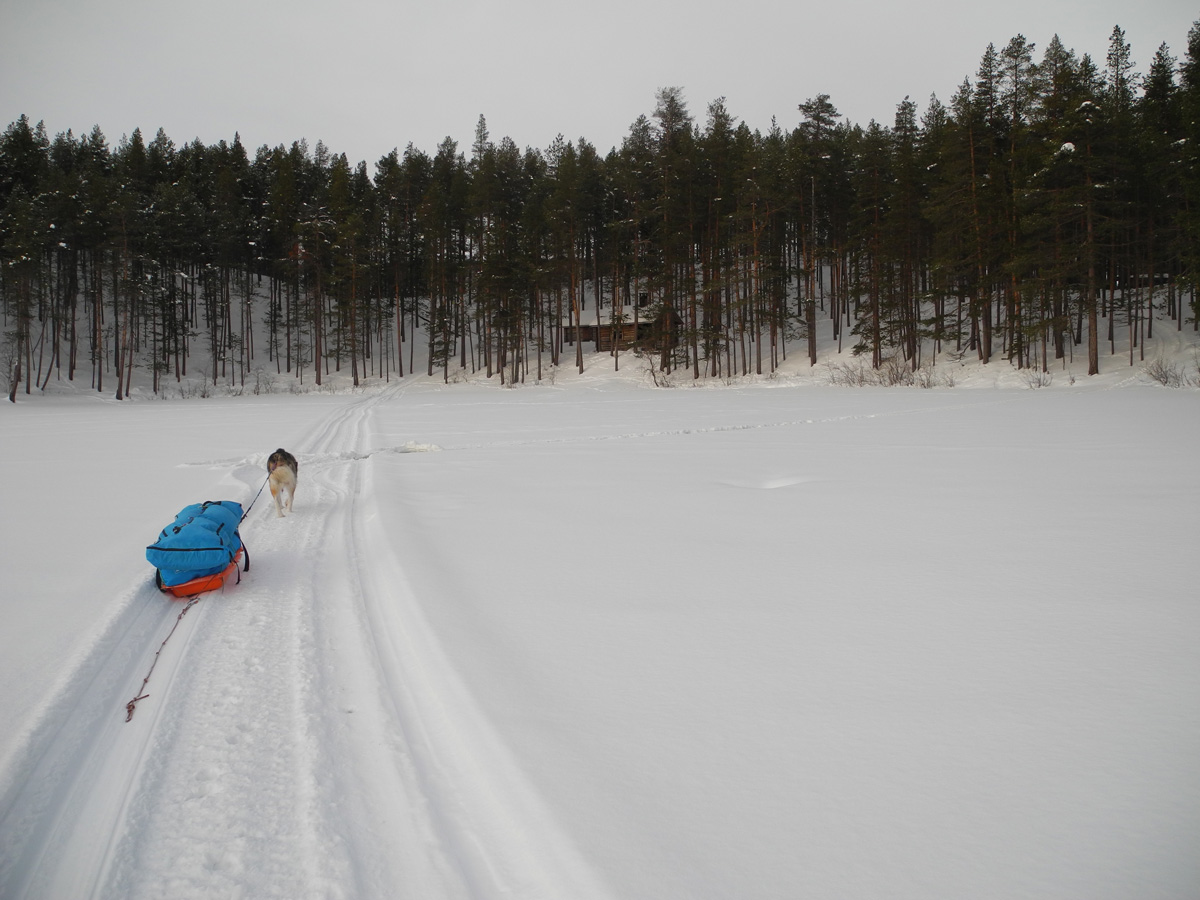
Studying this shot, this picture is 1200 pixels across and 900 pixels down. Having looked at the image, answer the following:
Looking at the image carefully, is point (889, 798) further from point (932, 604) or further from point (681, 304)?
point (681, 304)

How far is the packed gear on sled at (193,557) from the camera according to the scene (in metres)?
3.71

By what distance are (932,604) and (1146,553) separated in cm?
180

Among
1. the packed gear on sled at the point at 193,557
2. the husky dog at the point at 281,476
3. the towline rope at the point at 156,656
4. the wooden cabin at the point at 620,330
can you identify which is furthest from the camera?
the wooden cabin at the point at 620,330

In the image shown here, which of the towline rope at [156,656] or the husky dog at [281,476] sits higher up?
the husky dog at [281,476]

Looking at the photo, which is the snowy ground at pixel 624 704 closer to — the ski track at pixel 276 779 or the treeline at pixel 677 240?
the ski track at pixel 276 779

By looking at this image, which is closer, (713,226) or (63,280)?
(713,226)

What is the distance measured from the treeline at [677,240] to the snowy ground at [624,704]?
2737 cm

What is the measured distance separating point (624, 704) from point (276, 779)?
1.23m

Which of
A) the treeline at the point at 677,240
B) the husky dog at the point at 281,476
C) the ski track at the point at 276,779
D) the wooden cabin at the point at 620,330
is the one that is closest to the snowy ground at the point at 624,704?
the ski track at the point at 276,779

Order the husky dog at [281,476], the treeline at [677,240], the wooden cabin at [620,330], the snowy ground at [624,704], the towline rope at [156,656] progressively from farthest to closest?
the wooden cabin at [620,330] → the treeline at [677,240] → the husky dog at [281,476] → the towline rope at [156,656] → the snowy ground at [624,704]

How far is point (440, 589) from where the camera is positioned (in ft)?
12.0

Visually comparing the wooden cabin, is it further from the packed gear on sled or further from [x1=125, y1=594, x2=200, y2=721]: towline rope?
[x1=125, y1=594, x2=200, y2=721]: towline rope

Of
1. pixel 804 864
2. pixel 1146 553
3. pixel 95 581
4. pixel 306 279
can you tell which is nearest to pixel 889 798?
pixel 804 864

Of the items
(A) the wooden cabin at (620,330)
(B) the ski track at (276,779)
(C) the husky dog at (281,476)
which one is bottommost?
(B) the ski track at (276,779)
